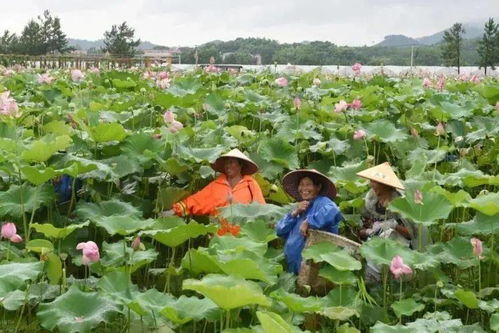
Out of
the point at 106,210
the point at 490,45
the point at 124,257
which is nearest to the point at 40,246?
the point at 124,257

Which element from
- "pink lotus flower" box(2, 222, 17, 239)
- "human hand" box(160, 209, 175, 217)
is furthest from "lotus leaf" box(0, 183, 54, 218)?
"pink lotus flower" box(2, 222, 17, 239)

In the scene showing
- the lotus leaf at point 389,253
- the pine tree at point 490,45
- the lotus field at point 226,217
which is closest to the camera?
the lotus field at point 226,217

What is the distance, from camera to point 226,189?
13.6 feet

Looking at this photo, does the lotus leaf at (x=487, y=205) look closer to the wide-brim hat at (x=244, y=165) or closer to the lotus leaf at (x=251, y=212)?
the lotus leaf at (x=251, y=212)

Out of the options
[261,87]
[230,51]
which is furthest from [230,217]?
[230,51]

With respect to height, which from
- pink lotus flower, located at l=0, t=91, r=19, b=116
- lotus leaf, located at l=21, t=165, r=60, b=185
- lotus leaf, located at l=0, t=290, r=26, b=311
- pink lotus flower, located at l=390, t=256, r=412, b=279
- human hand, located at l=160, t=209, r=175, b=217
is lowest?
lotus leaf, located at l=0, t=290, r=26, b=311

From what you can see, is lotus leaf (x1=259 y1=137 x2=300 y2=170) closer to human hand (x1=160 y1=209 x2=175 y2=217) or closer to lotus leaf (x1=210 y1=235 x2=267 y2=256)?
human hand (x1=160 y1=209 x2=175 y2=217)

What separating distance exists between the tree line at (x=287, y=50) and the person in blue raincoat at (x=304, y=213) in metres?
9.98

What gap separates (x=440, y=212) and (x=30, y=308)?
1640mm

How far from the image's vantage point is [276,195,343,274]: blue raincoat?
3443 mm

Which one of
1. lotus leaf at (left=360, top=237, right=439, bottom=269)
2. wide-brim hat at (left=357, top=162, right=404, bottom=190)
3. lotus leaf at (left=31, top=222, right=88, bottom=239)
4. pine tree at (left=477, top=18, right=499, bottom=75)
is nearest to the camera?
lotus leaf at (left=360, top=237, right=439, bottom=269)

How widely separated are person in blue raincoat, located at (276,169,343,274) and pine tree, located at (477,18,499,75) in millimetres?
31985

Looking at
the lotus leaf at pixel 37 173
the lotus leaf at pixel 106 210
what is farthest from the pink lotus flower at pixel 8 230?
the lotus leaf at pixel 106 210

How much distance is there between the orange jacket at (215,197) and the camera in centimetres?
408
